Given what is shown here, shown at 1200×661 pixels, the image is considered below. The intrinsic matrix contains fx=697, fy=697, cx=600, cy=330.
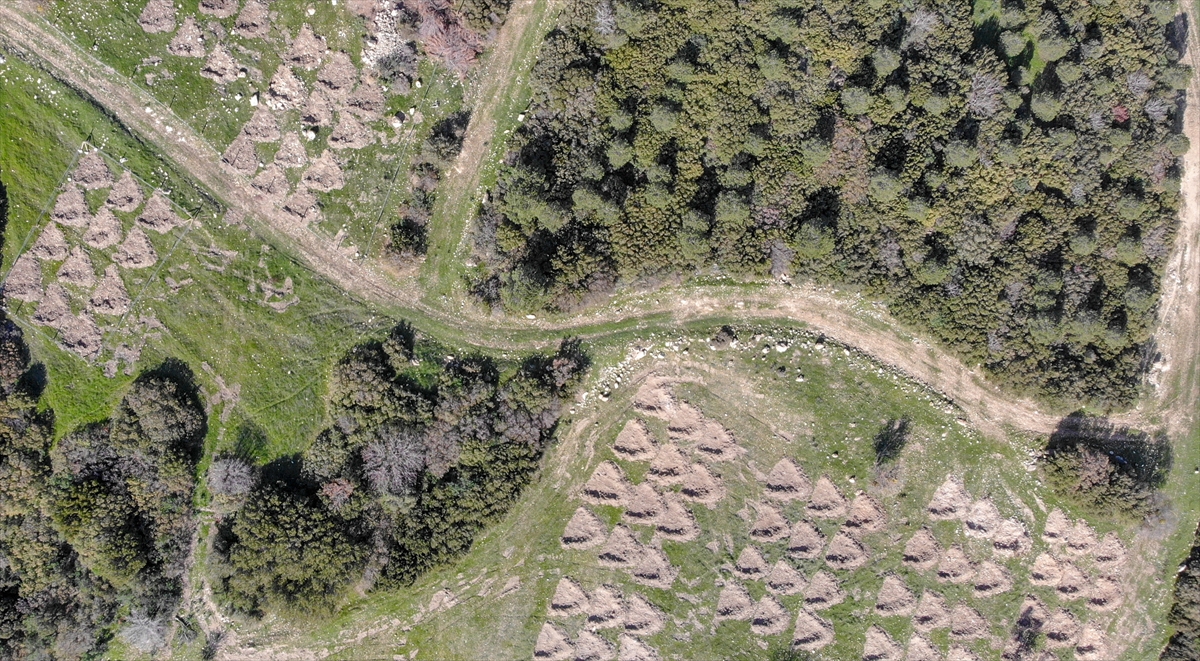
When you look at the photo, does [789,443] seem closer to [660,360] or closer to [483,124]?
[660,360]

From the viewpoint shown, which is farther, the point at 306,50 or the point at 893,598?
the point at 893,598

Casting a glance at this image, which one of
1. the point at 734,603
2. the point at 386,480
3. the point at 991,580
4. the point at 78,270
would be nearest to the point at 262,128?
the point at 78,270

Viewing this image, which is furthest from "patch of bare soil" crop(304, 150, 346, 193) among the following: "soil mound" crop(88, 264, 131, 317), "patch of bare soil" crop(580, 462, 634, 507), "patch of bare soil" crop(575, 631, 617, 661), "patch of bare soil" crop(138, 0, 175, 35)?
"patch of bare soil" crop(575, 631, 617, 661)

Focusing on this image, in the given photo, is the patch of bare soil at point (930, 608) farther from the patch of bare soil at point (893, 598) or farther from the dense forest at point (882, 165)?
the dense forest at point (882, 165)

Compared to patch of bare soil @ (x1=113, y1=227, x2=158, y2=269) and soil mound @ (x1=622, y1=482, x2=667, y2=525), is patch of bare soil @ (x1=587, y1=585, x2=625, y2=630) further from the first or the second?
patch of bare soil @ (x1=113, y1=227, x2=158, y2=269)

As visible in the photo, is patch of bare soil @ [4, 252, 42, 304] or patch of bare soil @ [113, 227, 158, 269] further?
patch of bare soil @ [113, 227, 158, 269]

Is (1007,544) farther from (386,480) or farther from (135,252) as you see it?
(135,252)

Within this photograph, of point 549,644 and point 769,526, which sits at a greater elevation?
point 769,526
